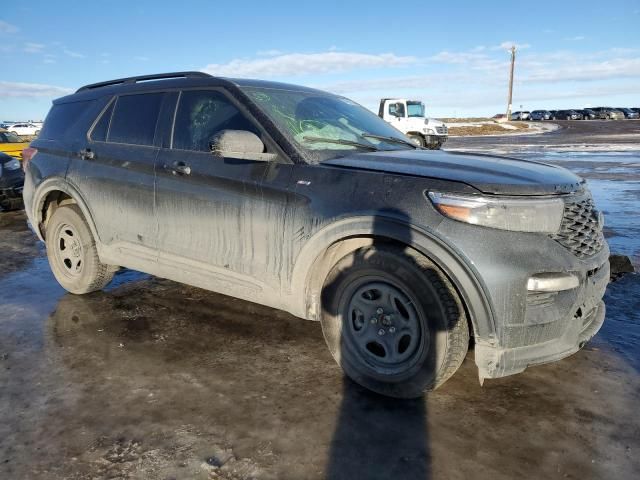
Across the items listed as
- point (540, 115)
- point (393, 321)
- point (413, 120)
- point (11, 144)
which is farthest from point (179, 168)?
point (540, 115)

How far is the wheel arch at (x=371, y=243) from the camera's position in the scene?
8.52 feet

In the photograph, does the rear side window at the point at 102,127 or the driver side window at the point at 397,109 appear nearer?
the rear side window at the point at 102,127

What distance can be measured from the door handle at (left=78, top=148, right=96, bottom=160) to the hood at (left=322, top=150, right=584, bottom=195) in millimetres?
2297

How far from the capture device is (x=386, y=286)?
9.47 ft

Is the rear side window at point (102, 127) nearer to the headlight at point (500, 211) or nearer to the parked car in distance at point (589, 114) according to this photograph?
the headlight at point (500, 211)

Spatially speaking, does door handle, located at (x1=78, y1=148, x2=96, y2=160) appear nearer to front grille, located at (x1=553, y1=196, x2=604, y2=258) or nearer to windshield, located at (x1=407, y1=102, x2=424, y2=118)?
front grille, located at (x1=553, y1=196, x2=604, y2=258)

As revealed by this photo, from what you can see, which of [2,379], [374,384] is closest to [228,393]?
[374,384]

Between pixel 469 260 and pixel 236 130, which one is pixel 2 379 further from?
pixel 469 260

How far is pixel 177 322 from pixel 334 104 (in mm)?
2198

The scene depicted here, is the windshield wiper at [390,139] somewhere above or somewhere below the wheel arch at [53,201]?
above

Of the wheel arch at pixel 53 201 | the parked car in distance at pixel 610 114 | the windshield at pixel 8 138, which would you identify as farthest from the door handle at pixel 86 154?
the parked car in distance at pixel 610 114

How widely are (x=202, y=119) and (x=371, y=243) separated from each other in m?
1.69

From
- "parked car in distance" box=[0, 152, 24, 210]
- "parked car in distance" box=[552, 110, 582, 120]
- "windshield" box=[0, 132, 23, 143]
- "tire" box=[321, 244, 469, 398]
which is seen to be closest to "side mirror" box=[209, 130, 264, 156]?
"tire" box=[321, 244, 469, 398]

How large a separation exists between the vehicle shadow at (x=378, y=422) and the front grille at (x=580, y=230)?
0.81m
